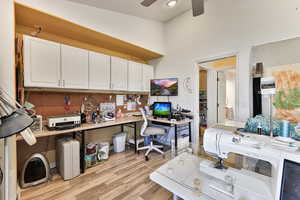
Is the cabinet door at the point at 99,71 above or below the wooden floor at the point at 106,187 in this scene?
above

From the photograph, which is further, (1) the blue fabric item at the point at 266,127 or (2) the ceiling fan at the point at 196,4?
(2) the ceiling fan at the point at 196,4

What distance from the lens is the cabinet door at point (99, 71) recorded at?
2465 mm

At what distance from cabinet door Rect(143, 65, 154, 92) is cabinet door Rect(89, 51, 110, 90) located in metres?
1.07

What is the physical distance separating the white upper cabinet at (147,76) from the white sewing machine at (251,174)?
264 centimetres

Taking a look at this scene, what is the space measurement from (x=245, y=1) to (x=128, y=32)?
86.9 inches

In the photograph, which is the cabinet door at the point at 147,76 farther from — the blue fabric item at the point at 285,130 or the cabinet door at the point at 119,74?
the blue fabric item at the point at 285,130

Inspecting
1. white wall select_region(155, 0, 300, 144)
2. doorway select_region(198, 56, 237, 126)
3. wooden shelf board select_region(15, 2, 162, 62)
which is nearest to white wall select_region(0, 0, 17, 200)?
wooden shelf board select_region(15, 2, 162, 62)

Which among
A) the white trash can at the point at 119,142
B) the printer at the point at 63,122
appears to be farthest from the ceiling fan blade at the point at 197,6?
the white trash can at the point at 119,142

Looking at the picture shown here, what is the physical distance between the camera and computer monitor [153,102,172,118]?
296 centimetres

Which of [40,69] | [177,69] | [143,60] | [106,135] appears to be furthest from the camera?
[143,60]

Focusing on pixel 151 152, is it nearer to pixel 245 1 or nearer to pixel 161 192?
pixel 161 192

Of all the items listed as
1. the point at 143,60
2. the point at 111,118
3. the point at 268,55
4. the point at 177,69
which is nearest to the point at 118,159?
the point at 111,118

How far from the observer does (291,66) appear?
176cm

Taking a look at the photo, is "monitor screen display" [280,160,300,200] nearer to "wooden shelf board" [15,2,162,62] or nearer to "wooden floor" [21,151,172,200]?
"wooden floor" [21,151,172,200]
